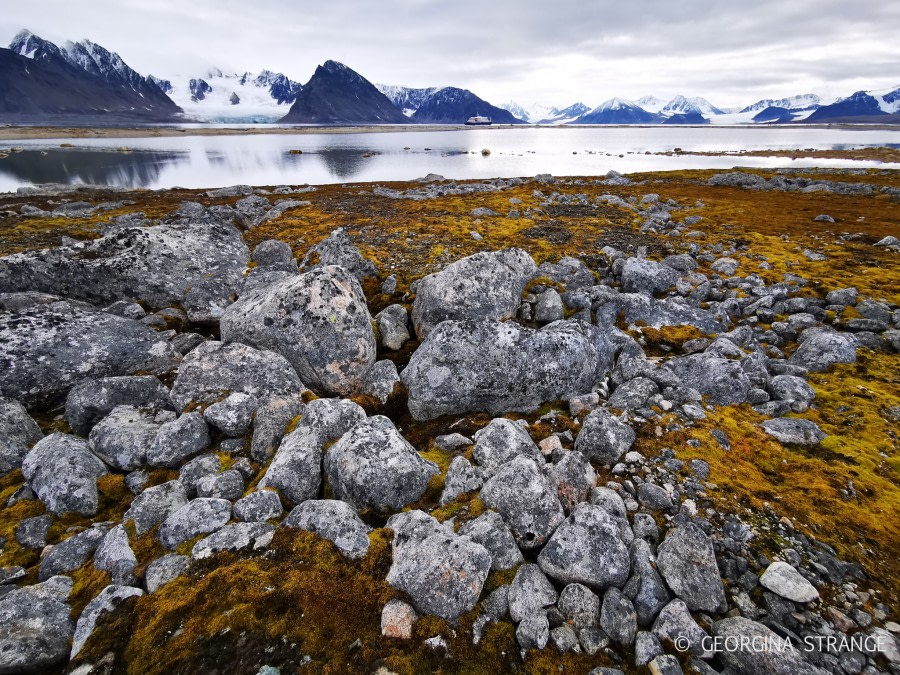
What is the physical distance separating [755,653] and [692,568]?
29.2 inches

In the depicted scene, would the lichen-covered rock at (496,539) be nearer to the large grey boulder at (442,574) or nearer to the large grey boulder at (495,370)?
the large grey boulder at (442,574)

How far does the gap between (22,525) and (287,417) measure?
10.3 ft

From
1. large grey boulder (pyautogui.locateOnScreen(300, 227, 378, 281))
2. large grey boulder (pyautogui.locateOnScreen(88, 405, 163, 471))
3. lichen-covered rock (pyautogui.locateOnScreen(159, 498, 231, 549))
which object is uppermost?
large grey boulder (pyautogui.locateOnScreen(300, 227, 378, 281))

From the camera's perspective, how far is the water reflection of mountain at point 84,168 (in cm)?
4884

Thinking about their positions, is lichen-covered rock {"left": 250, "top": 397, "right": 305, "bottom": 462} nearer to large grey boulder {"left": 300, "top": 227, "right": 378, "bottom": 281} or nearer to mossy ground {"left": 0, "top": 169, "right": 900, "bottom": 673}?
mossy ground {"left": 0, "top": 169, "right": 900, "bottom": 673}

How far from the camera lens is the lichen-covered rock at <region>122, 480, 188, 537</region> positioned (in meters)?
4.78

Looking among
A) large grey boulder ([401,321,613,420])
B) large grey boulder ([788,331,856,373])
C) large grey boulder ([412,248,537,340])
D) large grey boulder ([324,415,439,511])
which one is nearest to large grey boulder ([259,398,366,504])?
large grey boulder ([324,415,439,511])

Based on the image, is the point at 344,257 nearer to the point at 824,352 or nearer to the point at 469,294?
the point at 469,294

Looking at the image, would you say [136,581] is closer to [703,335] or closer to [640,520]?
[640,520]

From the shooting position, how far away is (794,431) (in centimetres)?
609

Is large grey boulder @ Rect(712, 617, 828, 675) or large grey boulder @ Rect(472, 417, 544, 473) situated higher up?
large grey boulder @ Rect(472, 417, 544, 473)

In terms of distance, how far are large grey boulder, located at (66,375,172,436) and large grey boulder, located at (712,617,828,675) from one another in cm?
796

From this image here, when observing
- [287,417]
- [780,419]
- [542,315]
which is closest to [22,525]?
[287,417]

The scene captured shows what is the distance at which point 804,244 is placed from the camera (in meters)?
16.1
